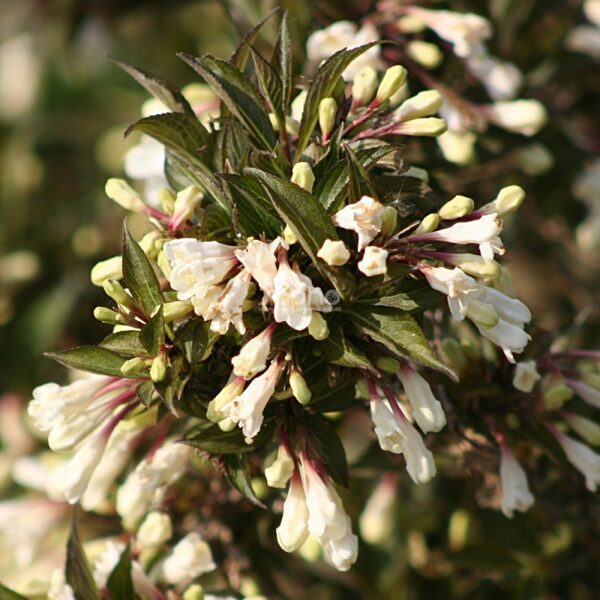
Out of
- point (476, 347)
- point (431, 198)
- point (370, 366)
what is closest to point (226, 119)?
point (431, 198)

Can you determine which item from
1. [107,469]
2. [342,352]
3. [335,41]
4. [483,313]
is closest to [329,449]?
[342,352]

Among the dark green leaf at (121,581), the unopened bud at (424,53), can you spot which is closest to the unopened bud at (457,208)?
the unopened bud at (424,53)

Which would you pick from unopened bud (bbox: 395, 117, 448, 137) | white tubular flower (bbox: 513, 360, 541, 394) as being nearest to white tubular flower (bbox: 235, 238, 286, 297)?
unopened bud (bbox: 395, 117, 448, 137)

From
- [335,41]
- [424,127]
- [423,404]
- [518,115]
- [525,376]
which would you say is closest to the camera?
[423,404]

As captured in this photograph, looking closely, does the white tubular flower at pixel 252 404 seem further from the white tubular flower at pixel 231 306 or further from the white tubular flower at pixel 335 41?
the white tubular flower at pixel 335 41

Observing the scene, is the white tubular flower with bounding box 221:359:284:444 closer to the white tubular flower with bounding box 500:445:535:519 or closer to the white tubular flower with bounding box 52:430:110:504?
the white tubular flower with bounding box 52:430:110:504

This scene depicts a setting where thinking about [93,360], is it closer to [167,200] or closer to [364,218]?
[167,200]

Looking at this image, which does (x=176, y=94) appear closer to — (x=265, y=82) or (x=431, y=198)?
(x=265, y=82)
